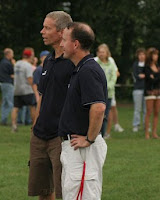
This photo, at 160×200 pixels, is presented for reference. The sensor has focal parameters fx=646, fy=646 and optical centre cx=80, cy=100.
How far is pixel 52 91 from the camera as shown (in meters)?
6.38

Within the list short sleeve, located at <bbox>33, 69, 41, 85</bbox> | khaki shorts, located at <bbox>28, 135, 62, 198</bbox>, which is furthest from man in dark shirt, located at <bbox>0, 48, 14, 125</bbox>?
khaki shorts, located at <bbox>28, 135, 62, 198</bbox>

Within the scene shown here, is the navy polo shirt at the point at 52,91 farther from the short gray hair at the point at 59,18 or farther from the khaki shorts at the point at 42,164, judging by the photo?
the short gray hair at the point at 59,18

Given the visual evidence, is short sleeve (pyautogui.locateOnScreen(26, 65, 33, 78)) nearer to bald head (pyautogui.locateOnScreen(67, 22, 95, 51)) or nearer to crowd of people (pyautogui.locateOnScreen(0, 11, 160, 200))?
crowd of people (pyautogui.locateOnScreen(0, 11, 160, 200))

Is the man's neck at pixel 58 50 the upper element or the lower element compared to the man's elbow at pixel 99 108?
upper

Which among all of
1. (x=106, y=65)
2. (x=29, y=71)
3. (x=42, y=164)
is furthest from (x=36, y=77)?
(x=42, y=164)

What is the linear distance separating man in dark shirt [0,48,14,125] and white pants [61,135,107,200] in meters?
13.0

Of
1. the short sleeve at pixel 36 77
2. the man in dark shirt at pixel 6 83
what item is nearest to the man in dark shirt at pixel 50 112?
the short sleeve at pixel 36 77

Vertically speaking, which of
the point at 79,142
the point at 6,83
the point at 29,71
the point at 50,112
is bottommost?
the point at 6,83

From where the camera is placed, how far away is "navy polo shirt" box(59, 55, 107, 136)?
17.6 feet

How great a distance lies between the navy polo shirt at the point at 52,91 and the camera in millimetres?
6340

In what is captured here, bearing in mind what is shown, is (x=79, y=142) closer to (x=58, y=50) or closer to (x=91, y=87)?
(x=91, y=87)

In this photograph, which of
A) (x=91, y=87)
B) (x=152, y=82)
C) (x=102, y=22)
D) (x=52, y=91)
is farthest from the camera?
(x=102, y=22)

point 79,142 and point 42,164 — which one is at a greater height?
point 79,142

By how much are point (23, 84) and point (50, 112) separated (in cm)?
987
